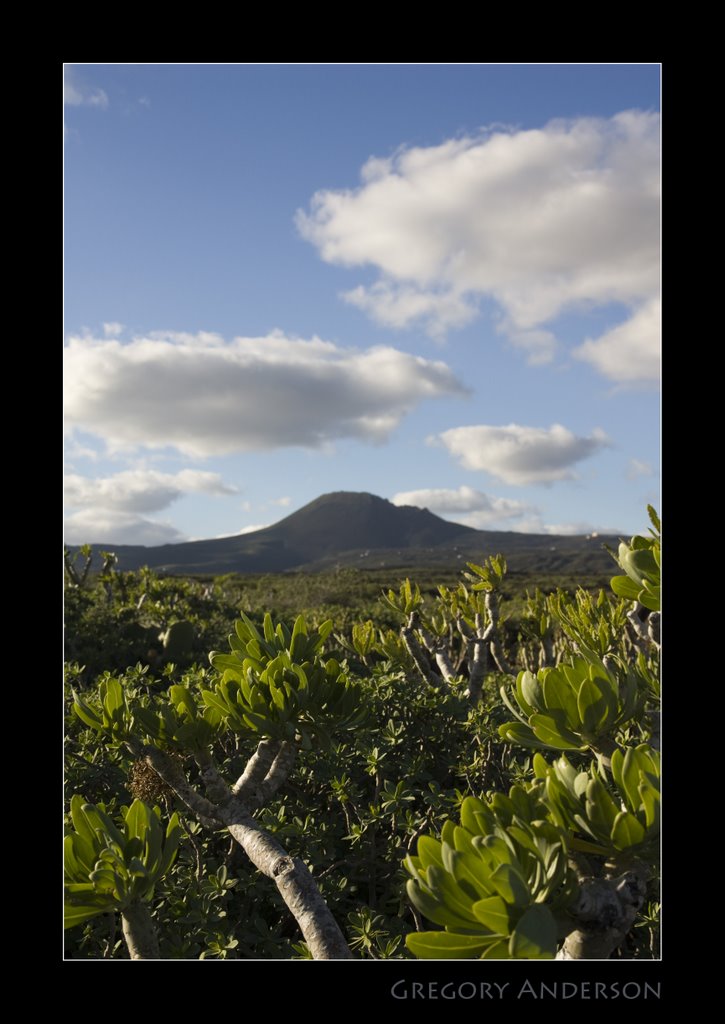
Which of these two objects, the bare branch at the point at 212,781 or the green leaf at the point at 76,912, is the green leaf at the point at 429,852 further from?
the bare branch at the point at 212,781

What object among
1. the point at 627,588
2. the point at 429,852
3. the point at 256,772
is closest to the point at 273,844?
the point at 256,772

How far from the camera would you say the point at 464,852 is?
3.43 feet

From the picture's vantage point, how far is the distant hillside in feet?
263

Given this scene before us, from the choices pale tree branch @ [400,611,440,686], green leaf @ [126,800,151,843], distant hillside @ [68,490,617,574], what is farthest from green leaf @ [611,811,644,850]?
distant hillside @ [68,490,617,574]

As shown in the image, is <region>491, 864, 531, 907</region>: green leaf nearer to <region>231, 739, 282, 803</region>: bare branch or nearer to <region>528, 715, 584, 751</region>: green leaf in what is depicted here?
<region>528, 715, 584, 751</region>: green leaf

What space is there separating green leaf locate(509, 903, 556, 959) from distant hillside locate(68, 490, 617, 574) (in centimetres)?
6372

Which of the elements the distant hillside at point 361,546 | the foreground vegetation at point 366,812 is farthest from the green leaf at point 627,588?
the distant hillside at point 361,546

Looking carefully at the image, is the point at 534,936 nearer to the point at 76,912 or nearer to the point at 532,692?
the point at 532,692

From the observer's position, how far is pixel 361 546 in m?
152

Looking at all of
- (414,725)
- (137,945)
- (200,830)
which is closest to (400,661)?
(414,725)
